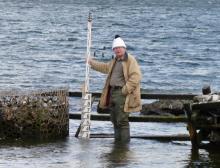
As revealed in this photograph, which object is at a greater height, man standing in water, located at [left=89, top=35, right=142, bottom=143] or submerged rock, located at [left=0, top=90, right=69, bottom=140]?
man standing in water, located at [left=89, top=35, right=142, bottom=143]

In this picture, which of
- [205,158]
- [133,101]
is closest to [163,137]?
[133,101]

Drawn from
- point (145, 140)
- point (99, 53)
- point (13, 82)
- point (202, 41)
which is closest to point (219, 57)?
point (99, 53)

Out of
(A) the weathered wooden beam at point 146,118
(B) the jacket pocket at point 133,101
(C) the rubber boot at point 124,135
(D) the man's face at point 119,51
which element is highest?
(D) the man's face at point 119,51

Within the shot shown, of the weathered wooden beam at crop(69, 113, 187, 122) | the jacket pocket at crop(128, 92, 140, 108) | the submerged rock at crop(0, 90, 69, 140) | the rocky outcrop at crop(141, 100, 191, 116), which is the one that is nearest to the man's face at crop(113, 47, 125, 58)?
the jacket pocket at crop(128, 92, 140, 108)

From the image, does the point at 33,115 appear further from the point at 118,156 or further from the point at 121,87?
the point at 118,156

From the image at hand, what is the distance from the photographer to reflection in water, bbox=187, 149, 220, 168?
11.9 meters

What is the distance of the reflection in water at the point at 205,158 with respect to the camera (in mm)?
11926

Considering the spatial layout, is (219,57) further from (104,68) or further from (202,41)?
(104,68)

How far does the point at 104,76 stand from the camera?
112 ft

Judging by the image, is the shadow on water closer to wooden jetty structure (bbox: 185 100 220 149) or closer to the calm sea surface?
the calm sea surface

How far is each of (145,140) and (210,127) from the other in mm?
2007

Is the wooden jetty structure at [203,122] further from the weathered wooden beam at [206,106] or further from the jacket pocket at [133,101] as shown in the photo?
the jacket pocket at [133,101]

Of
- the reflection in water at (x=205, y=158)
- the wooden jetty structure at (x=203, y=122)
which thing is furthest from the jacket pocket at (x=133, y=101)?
the reflection in water at (x=205, y=158)

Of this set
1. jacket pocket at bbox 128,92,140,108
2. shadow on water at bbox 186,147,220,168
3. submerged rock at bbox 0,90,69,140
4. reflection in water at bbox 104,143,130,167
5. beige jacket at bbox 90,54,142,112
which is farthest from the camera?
submerged rock at bbox 0,90,69,140
